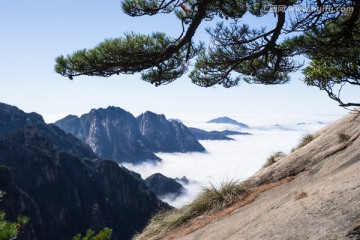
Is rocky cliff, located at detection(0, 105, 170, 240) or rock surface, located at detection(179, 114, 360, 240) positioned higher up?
rocky cliff, located at detection(0, 105, 170, 240)

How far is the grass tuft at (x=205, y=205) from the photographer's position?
13398 millimetres

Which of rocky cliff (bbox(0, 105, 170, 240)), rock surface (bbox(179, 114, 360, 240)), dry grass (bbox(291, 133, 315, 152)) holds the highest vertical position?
rocky cliff (bbox(0, 105, 170, 240))

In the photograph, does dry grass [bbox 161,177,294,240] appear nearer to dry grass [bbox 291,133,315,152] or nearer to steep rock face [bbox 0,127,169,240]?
dry grass [bbox 291,133,315,152]

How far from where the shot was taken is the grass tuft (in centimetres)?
1340

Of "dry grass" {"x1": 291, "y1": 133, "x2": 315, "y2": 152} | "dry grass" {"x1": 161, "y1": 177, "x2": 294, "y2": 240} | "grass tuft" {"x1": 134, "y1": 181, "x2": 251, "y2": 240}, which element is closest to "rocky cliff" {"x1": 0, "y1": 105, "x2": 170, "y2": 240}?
"dry grass" {"x1": 291, "y1": 133, "x2": 315, "y2": 152}

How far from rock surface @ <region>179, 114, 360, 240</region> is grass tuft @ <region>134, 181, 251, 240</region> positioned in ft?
5.39

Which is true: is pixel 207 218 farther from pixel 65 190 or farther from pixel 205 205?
pixel 65 190

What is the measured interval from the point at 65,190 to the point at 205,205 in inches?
6632

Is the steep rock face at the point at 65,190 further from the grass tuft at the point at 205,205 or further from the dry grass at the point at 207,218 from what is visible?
the dry grass at the point at 207,218

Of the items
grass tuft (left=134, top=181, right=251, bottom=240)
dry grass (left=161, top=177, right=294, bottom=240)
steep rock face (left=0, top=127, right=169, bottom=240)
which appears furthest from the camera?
steep rock face (left=0, top=127, right=169, bottom=240)

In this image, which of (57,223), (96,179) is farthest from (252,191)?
(96,179)

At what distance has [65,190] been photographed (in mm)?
168000

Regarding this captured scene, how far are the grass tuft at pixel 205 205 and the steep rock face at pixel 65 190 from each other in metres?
129

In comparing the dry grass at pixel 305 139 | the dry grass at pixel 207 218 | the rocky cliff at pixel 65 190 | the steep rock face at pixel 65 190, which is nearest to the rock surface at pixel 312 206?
the dry grass at pixel 207 218
